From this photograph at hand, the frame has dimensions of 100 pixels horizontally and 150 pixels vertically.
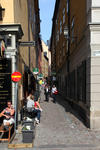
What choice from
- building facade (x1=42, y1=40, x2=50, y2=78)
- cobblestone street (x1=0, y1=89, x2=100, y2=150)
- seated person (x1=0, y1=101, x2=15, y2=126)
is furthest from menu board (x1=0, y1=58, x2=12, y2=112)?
building facade (x1=42, y1=40, x2=50, y2=78)

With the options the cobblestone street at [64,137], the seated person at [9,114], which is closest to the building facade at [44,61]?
the cobblestone street at [64,137]

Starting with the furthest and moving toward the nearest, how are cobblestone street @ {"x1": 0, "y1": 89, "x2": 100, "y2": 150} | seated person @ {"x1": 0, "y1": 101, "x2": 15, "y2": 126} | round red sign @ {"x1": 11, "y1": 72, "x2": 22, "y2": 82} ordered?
round red sign @ {"x1": 11, "y1": 72, "x2": 22, "y2": 82} < seated person @ {"x1": 0, "y1": 101, "x2": 15, "y2": 126} < cobblestone street @ {"x1": 0, "y1": 89, "x2": 100, "y2": 150}

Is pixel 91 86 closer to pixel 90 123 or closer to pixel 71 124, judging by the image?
pixel 90 123

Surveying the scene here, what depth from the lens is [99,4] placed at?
30.9ft

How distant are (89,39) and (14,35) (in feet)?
12.0

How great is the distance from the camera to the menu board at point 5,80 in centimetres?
926

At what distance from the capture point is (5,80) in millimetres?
9305

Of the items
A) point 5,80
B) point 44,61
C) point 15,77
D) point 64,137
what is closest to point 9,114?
point 15,77

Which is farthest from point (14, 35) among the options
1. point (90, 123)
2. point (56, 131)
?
point (90, 123)

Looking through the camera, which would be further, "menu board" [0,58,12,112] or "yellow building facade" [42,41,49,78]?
"yellow building facade" [42,41,49,78]

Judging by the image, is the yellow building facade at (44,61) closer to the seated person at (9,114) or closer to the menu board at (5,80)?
the menu board at (5,80)

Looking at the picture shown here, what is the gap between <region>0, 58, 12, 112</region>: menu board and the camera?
30.4ft

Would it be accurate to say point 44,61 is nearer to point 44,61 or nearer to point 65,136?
point 44,61

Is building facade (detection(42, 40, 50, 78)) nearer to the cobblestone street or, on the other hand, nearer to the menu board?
the cobblestone street
